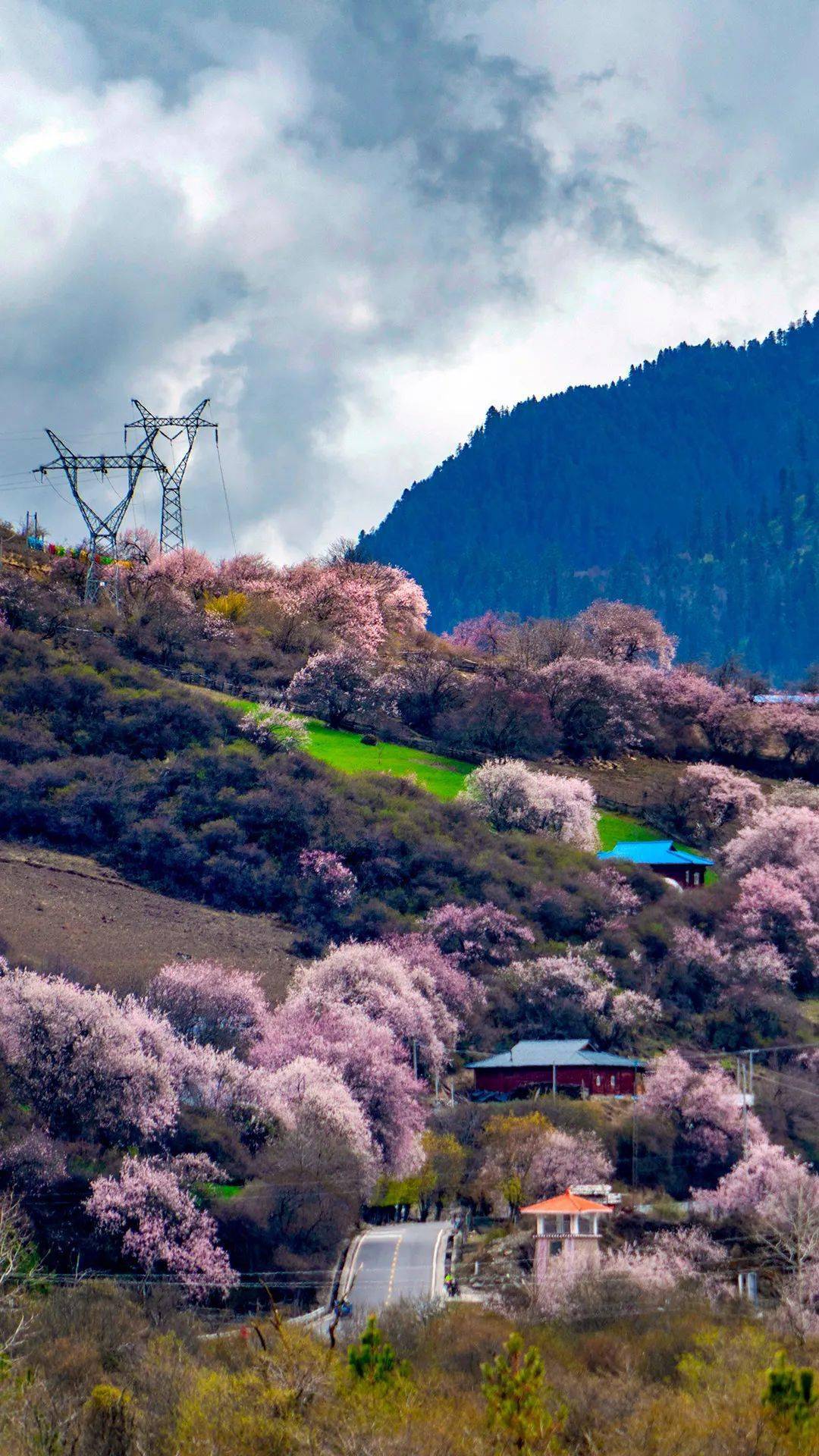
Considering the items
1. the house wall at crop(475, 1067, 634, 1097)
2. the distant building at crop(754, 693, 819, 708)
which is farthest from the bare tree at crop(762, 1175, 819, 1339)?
the distant building at crop(754, 693, 819, 708)

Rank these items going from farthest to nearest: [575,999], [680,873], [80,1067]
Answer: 1. [680,873]
2. [575,999]
3. [80,1067]

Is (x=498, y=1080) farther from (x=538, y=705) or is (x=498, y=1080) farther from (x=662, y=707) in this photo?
(x=662, y=707)

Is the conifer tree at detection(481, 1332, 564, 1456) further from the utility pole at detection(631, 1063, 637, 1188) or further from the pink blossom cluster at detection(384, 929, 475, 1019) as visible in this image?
the pink blossom cluster at detection(384, 929, 475, 1019)

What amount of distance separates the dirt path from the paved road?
10151 millimetres

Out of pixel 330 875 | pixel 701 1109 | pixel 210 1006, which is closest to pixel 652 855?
pixel 330 875

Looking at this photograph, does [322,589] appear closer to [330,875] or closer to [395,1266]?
[330,875]

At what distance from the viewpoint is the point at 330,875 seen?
58.5m

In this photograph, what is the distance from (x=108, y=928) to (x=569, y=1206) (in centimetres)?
2053

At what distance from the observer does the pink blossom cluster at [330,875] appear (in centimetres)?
5747

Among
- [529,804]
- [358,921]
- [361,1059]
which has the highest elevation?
[529,804]

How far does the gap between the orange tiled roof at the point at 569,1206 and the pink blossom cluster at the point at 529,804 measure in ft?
116

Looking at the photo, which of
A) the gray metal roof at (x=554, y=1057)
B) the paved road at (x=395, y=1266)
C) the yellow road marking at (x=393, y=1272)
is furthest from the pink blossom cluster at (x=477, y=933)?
the yellow road marking at (x=393, y=1272)

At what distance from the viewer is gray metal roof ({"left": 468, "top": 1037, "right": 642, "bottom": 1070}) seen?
152 ft

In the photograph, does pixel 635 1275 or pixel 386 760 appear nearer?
pixel 635 1275
